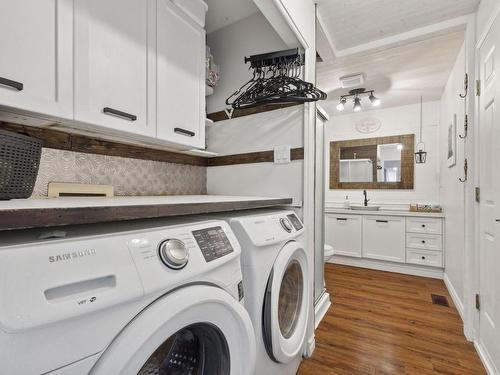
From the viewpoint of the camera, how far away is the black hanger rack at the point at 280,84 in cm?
156

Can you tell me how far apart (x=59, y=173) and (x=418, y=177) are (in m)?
4.11

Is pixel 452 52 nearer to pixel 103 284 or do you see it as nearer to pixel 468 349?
pixel 468 349

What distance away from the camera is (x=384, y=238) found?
10.8 ft

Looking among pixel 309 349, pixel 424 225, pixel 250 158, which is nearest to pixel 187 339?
pixel 309 349

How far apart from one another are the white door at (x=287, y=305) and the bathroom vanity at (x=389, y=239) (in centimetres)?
228

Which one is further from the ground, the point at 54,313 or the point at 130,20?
the point at 130,20

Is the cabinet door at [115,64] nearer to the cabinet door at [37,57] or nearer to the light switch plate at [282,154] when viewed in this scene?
the cabinet door at [37,57]

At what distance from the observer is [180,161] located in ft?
6.19

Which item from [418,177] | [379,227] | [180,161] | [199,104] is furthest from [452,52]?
[180,161]

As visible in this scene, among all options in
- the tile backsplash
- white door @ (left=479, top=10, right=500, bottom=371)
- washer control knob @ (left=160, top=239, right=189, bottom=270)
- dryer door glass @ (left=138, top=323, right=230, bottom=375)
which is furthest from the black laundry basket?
white door @ (left=479, top=10, right=500, bottom=371)

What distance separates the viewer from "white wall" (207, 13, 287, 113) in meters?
1.82

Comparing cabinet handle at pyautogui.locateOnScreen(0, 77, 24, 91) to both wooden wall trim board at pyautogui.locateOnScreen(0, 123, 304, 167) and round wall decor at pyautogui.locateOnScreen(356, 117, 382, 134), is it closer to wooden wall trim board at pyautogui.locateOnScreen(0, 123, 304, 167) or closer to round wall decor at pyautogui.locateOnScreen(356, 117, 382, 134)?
wooden wall trim board at pyautogui.locateOnScreen(0, 123, 304, 167)

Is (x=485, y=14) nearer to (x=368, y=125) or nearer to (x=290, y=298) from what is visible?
(x=290, y=298)

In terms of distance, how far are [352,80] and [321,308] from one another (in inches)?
95.1
